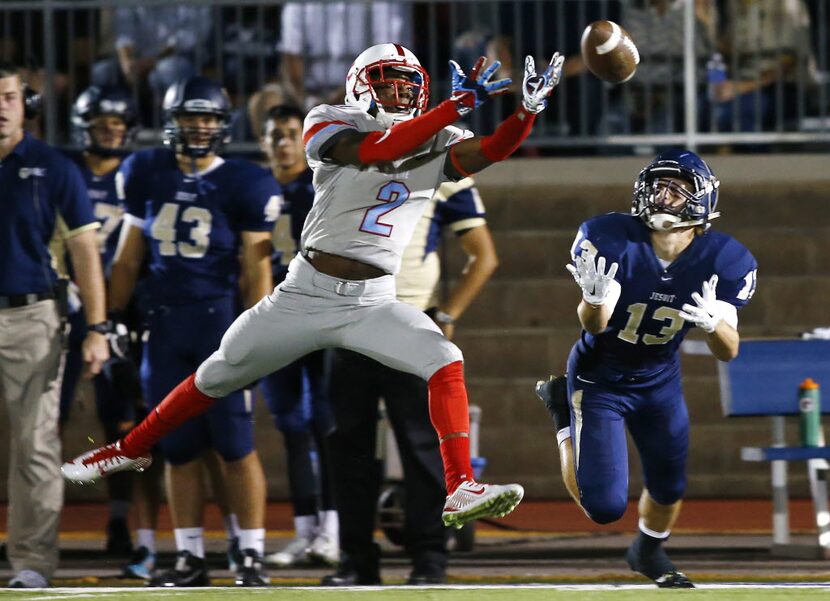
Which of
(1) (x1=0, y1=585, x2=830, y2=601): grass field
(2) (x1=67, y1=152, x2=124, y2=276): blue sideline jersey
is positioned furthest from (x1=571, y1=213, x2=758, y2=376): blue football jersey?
(2) (x1=67, y1=152, x2=124, y2=276): blue sideline jersey

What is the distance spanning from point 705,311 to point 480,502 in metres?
1.11

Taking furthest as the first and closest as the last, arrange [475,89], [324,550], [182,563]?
[324,550] → [182,563] → [475,89]

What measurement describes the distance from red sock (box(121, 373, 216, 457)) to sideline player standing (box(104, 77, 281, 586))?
611mm

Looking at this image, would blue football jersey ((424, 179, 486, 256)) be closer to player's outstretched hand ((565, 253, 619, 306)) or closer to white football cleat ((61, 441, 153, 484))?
player's outstretched hand ((565, 253, 619, 306))

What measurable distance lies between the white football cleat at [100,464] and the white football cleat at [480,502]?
131 centimetres

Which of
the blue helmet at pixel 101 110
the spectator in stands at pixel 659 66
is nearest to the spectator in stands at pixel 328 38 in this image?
the spectator in stands at pixel 659 66

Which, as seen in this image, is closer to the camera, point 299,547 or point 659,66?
point 299,547

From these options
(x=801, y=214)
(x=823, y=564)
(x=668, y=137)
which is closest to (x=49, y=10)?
(x=668, y=137)

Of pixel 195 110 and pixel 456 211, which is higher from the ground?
pixel 195 110

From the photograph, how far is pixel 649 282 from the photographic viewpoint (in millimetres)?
6047

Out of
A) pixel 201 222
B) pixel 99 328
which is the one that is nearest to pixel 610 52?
pixel 201 222

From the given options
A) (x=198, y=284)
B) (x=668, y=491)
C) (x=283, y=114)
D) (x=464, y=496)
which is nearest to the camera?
(x=464, y=496)

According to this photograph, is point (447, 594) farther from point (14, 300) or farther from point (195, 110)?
point (195, 110)

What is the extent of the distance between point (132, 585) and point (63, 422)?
1.00 m
